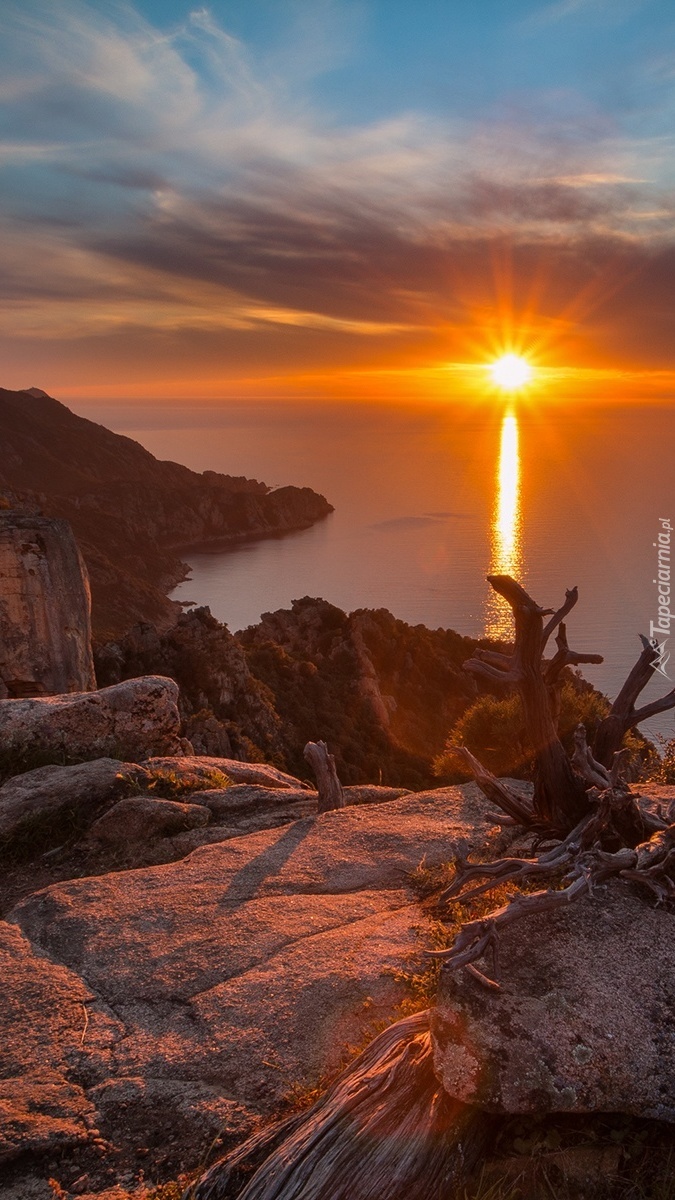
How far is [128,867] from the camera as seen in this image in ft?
25.0

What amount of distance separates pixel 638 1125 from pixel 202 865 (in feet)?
13.7

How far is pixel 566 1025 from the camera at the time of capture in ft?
12.3

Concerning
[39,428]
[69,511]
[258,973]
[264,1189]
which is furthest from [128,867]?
[39,428]

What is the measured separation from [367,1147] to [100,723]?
8139 millimetres

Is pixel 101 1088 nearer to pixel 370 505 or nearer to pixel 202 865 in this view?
pixel 202 865

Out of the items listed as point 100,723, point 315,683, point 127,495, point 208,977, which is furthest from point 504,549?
point 208,977

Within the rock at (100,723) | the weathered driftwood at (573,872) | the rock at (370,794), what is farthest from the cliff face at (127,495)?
the weathered driftwood at (573,872)

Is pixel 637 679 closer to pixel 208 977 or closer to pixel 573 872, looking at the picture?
pixel 573 872

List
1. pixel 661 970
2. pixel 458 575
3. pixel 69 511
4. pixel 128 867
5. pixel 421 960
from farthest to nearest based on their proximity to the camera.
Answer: pixel 69 511
pixel 458 575
pixel 128 867
pixel 421 960
pixel 661 970

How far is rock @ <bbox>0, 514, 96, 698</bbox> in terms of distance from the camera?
18.6m

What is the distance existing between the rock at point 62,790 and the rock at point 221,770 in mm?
475

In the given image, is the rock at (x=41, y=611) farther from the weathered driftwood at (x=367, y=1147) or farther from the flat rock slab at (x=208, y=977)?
the weathered driftwood at (x=367, y=1147)

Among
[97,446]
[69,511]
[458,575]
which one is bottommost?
[458,575]

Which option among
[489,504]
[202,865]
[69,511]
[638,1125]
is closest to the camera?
[638,1125]
